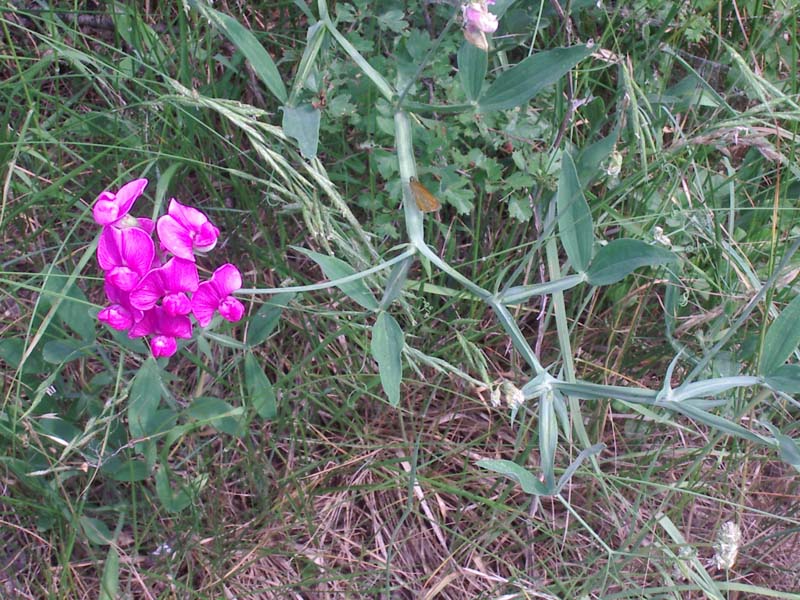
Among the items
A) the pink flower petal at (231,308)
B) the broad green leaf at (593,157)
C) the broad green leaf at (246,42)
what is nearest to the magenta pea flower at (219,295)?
the pink flower petal at (231,308)

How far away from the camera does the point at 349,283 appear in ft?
4.77

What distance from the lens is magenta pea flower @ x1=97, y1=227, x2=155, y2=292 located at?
1.27m

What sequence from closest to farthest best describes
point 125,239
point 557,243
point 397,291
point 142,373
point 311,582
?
1. point 125,239
2. point 397,291
3. point 142,373
4. point 311,582
5. point 557,243

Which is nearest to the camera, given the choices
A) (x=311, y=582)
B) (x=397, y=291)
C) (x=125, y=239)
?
(x=125, y=239)

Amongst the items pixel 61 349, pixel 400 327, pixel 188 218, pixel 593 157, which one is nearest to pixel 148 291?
pixel 188 218

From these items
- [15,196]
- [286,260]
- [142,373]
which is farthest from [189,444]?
[15,196]

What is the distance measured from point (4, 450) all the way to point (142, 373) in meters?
0.41

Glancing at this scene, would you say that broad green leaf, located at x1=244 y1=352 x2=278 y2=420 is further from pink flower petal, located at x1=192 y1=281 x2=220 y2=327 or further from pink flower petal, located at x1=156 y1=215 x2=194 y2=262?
pink flower petal, located at x1=156 y1=215 x2=194 y2=262

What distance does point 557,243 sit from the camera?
1.95 m

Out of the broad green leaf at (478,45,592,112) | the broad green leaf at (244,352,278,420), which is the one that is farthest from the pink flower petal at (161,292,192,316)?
the broad green leaf at (478,45,592,112)

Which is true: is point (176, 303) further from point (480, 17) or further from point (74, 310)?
point (480, 17)

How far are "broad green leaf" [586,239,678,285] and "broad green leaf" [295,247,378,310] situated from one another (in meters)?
0.42

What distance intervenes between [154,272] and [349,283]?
361mm

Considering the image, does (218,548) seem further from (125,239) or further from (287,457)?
(125,239)
